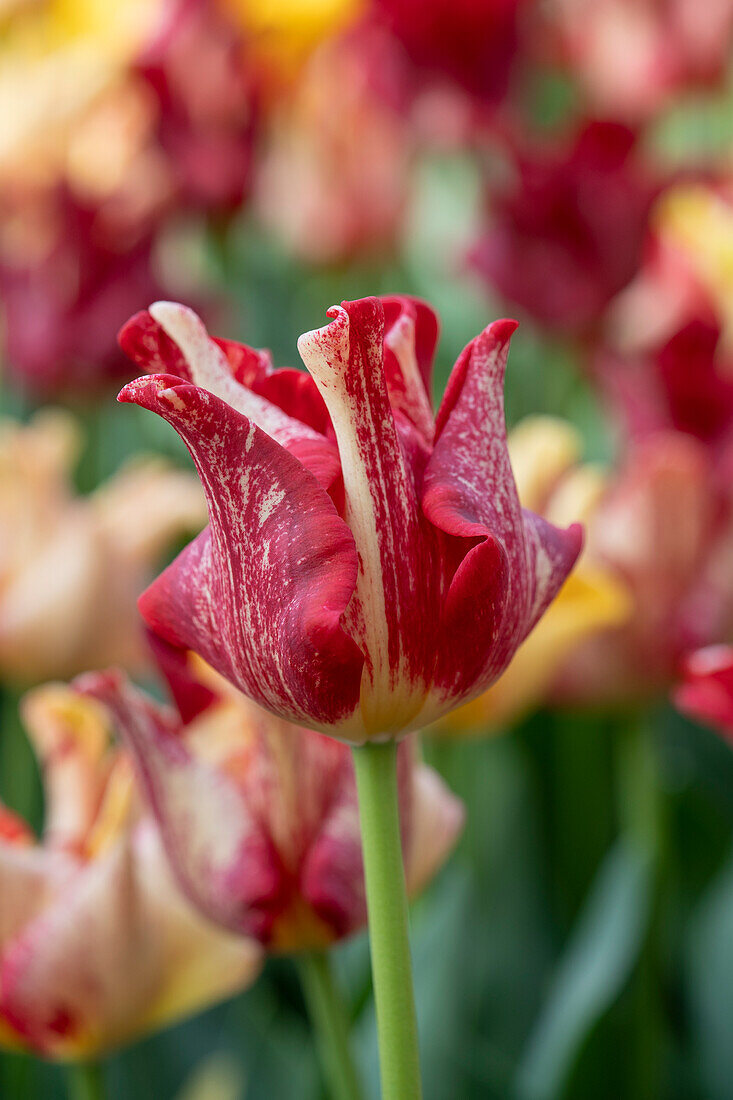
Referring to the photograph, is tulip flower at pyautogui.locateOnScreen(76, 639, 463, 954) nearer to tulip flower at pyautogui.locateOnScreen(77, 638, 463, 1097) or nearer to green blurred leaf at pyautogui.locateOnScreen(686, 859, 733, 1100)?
tulip flower at pyautogui.locateOnScreen(77, 638, 463, 1097)

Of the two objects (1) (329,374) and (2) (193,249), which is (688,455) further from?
(2) (193,249)

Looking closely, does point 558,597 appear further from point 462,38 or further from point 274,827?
point 462,38

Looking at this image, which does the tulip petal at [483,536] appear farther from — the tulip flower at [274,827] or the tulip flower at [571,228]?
the tulip flower at [571,228]

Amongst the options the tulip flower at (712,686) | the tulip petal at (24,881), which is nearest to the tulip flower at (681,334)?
the tulip flower at (712,686)

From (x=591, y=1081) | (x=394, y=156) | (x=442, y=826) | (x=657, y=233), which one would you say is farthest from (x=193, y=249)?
(x=442, y=826)

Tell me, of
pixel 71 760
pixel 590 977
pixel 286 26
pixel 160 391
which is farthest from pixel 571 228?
pixel 286 26

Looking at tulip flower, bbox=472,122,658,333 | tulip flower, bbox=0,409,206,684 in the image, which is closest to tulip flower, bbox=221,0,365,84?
tulip flower, bbox=472,122,658,333
